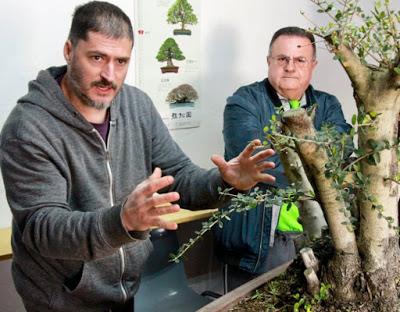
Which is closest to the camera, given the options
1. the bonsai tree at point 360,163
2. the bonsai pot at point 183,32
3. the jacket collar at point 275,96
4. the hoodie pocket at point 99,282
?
the bonsai tree at point 360,163

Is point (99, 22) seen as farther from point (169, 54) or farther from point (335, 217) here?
point (169, 54)

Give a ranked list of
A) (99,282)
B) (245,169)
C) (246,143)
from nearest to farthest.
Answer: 1. (245,169)
2. (99,282)
3. (246,143)

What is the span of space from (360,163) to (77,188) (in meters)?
0.77

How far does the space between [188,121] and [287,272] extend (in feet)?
5.56

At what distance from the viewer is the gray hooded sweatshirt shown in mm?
1130

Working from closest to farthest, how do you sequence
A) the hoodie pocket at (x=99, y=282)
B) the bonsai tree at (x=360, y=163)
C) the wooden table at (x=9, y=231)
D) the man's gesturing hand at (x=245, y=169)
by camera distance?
the bonsai tree at (x=360, y=163) < the man's gesturing hand at (x=245, y=169) < the hoodie pocket at (x=99, y=282) < the wooden table at (x=9, y=231)

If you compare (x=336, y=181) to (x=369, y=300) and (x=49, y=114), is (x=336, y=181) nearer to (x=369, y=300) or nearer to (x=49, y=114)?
(x=369, y=300)

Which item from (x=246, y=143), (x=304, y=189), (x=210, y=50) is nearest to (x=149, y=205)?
(x=304, y=189)

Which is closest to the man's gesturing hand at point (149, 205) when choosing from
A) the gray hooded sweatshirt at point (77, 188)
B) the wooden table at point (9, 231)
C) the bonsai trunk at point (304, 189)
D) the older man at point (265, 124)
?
the gray hooded sweatshirt at point (77, 188)

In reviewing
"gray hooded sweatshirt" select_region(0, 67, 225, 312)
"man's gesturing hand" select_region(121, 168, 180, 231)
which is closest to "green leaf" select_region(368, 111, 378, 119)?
"man's gesturing hand" select_region(121, 168, 180, 231)

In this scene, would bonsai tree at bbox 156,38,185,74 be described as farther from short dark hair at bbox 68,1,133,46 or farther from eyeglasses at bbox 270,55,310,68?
short dark hair at bbox 68,1,133,46

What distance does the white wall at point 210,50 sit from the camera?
84.4 inches

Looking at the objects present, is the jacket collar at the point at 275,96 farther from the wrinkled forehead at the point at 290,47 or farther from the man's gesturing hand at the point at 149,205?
the man's gesturing hand at the point at 149,205

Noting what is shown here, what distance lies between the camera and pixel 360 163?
1020 millimetres
